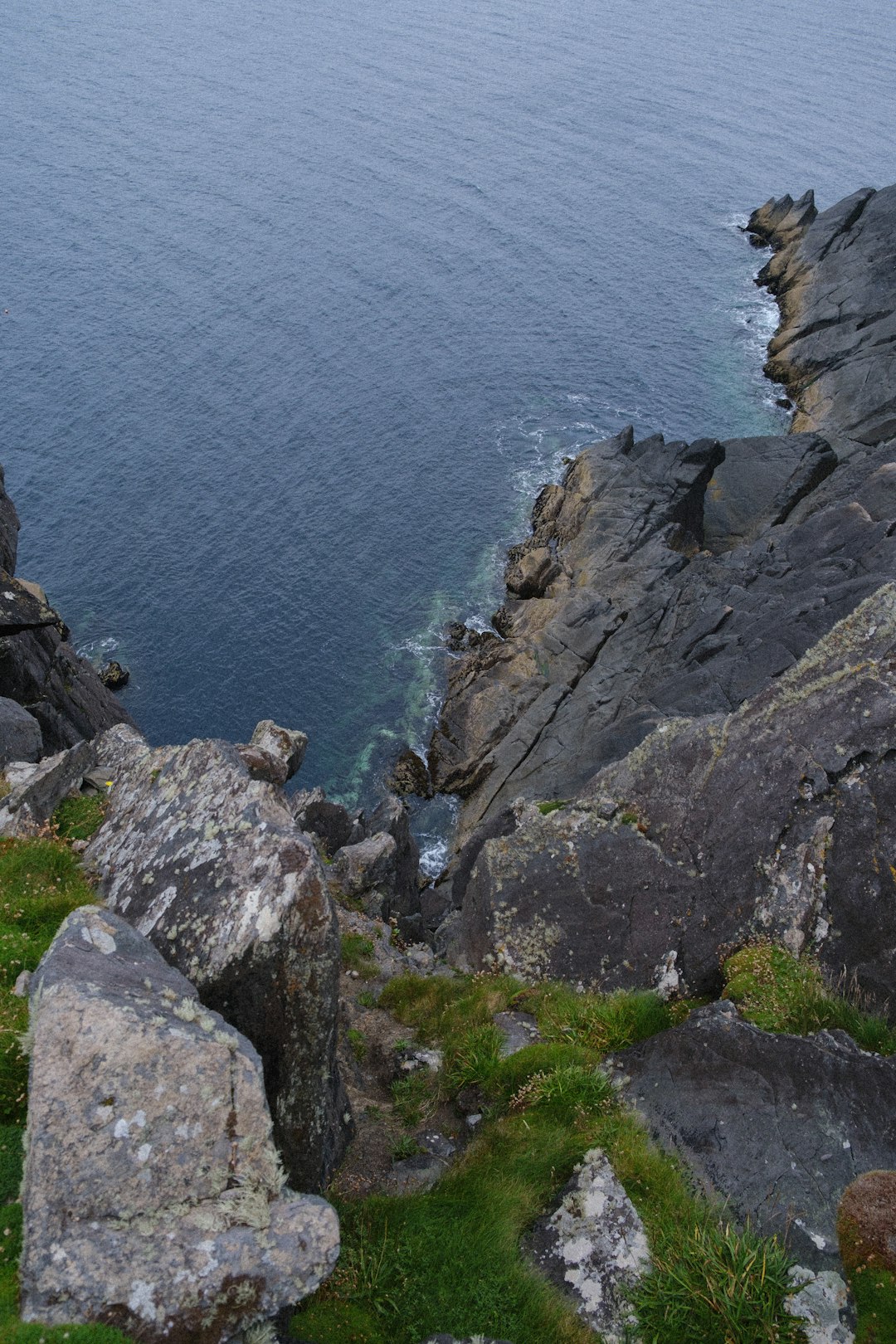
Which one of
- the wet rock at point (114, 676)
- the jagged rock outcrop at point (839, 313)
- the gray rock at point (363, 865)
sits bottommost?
the wet rock at point (114, 676)

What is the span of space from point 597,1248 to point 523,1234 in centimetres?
110

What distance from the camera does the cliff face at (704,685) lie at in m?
20.7

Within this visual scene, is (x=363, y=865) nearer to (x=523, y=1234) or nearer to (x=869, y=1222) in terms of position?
(x=523, y=1234)

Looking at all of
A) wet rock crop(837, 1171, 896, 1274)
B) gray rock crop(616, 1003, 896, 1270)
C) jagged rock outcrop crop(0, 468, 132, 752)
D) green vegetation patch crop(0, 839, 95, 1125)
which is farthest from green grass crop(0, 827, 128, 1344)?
jagged rock outcrop crop(0, 468, 132, 752)

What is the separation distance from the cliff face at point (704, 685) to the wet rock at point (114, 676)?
2198 cm

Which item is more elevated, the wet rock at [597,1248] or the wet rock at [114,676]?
the wet rock at [597,1248]

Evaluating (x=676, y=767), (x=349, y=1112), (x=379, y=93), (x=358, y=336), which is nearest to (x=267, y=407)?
(x=358, y=336)

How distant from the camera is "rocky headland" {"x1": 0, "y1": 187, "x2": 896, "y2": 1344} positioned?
10.7m

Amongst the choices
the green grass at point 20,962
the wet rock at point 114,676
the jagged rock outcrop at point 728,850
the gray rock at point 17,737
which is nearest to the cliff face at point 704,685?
the jagged rock outcrop at point 728,850

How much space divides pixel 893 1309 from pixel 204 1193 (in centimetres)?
896

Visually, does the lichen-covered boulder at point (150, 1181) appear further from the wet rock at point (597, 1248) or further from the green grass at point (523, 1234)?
the wet rock at point (597, 1248)

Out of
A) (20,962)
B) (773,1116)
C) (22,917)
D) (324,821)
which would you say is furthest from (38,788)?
(324,821)

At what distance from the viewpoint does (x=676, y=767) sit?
24188mm

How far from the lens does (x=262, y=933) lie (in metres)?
14.4
